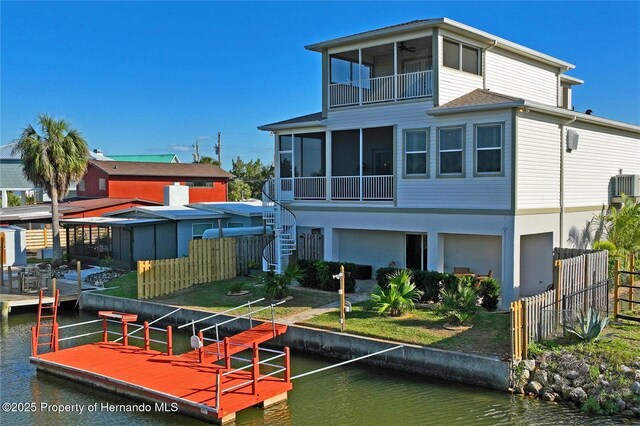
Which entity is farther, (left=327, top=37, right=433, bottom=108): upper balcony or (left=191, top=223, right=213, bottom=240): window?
(left=191, top=223, right=213, bottom=240): window

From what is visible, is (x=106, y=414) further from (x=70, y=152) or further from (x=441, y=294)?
(x=70, y=152)

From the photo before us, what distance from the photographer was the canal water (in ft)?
38.1

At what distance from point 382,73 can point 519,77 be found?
5.26m

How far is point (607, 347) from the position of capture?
517 inches

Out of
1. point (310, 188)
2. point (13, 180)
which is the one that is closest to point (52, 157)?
point (310, 188)

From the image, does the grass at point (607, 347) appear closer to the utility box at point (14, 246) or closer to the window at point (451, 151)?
the window at point (451, 151)

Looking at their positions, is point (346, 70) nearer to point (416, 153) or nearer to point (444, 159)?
point (416, 153)

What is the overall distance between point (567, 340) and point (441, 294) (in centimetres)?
421

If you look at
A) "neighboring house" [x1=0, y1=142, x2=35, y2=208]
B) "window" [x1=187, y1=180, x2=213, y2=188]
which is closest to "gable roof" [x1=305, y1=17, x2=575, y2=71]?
"window" [x1=187, y1=180, x2=213, y2=188]

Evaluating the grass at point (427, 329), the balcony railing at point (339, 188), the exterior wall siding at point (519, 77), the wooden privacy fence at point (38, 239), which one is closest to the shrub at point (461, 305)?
the grass at point (427, 329)

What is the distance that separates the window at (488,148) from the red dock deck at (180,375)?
7771 mm

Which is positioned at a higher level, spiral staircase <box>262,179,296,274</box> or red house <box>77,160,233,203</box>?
red house <box>77,160,233,203</box>

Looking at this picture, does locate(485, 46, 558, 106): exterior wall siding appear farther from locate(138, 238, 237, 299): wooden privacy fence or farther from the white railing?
locate(138, 238, 237, 299): wooden privacy fence

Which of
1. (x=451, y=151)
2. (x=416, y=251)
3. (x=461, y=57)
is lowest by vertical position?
(x=416, y=251)
